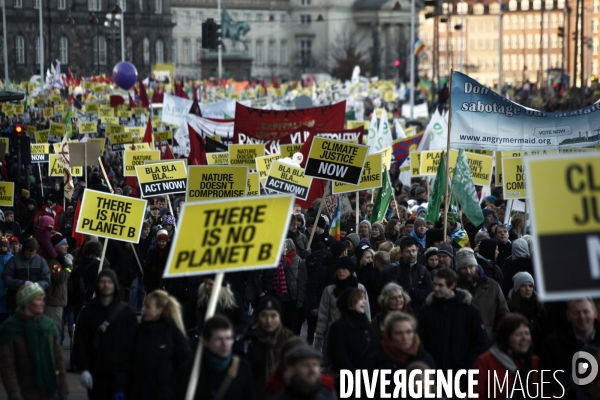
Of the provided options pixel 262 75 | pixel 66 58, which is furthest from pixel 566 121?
pixel 262 75

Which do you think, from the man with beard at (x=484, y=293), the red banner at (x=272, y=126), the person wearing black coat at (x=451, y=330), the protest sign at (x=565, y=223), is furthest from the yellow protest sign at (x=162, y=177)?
the protest sign at (x=565, y=223)

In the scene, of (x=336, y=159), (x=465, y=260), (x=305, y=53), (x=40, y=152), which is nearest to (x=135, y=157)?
(x=40, y=152)

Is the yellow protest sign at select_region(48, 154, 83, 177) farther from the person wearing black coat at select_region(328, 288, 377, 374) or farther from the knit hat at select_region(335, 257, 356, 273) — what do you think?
the person wearing black coat at select_region(328, 288, 377, 374)

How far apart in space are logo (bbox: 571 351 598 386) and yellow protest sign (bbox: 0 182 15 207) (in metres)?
9.62

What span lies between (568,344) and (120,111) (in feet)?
108

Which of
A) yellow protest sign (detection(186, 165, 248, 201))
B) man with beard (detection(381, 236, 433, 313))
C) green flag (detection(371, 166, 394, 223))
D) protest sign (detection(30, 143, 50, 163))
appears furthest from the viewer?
protest sign (detection(30, 143, 50, 163))

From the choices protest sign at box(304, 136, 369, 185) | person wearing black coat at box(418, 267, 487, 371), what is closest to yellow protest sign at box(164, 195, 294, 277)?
person wearing black coat at box(418, 267, 487, 371)

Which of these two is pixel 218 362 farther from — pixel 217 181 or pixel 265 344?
pixel 217 181

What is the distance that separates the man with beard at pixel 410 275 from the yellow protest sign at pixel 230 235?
2922mm

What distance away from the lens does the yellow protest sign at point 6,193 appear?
1498 cm

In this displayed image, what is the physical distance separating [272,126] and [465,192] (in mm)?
6938

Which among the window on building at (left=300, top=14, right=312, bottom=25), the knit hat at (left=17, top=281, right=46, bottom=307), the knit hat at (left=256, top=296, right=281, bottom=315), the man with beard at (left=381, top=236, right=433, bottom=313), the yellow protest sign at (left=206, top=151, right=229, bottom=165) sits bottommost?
the yellow protest sign at (left=206, top=151, right=229, bottom=165)

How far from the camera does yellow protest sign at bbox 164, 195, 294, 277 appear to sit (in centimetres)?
618

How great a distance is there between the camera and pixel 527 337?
20.7ft
